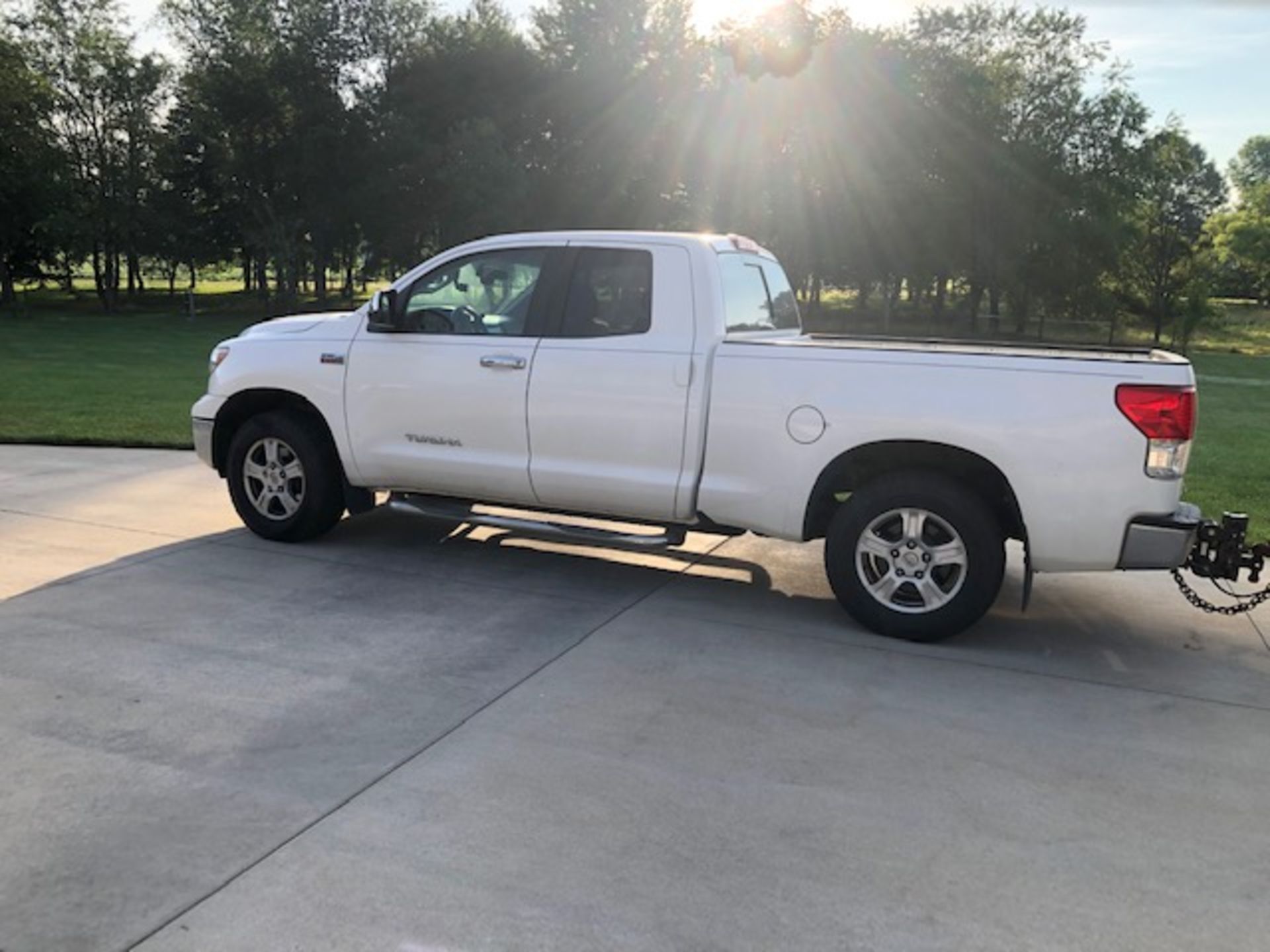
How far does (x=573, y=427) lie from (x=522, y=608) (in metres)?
1.04

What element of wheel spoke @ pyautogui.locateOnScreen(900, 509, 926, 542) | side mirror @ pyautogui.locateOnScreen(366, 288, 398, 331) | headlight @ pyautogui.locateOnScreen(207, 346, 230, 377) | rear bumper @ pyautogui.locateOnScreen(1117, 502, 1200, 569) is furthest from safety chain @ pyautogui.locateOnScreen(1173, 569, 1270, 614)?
headlight @ pyautogui.locateOnScreen(207, 346, 230, 377)

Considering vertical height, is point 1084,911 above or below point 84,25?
below

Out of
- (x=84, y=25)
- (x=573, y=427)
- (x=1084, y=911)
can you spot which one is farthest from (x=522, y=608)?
(x=84, y=25)

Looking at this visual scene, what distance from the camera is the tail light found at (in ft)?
14.5

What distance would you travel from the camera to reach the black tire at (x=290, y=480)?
20.8 ft

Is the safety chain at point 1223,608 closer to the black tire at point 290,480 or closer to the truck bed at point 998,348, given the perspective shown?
the truck bed at point 998,348

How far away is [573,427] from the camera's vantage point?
221 inches

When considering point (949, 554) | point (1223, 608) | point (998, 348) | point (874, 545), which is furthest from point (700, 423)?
point (1223, 608)

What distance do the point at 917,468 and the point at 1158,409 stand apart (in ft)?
3.62

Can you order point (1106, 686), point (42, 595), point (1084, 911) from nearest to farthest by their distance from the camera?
1. point (1084, 911)
2. point (1106, 686)
3. point (42, 595)

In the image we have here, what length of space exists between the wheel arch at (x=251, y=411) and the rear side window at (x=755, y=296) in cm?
263

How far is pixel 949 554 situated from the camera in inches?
194

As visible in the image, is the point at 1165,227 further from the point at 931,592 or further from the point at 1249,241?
the point at 931,592

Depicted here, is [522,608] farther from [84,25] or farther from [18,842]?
[84,25]
